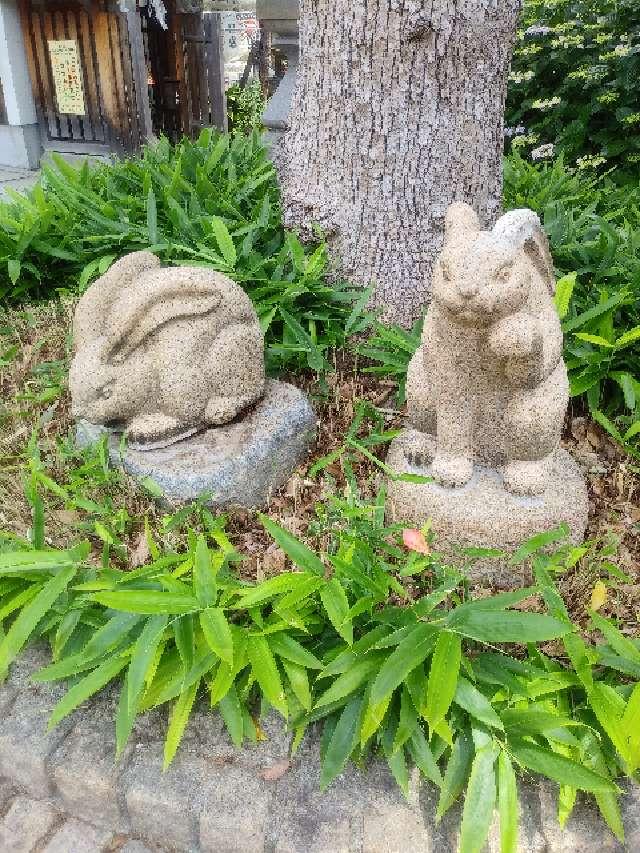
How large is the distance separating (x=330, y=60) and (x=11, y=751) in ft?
9.26

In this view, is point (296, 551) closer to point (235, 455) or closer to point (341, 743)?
point (341, 743)

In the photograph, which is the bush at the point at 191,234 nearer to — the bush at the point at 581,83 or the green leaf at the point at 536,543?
the green leaf at the point at 536,543

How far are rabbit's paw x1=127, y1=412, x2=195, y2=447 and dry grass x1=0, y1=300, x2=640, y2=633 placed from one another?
0.50 ft

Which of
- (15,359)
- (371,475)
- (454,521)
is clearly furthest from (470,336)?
(15,359)

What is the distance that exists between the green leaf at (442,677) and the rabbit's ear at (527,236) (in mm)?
1037

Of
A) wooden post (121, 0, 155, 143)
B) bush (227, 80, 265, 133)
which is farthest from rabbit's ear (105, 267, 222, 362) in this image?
bush (227, 80, 265, 133)

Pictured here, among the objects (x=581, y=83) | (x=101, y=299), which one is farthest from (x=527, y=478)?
(x=581, y=83)

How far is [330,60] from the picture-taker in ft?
9.93

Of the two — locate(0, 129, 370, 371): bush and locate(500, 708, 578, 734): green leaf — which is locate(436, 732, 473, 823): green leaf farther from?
locate(0, 129, 370, 371): bush

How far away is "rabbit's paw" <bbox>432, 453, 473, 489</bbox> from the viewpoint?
2.24 m

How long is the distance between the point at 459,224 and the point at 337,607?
3.59ft

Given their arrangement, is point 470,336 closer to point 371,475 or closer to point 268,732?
point 371,475

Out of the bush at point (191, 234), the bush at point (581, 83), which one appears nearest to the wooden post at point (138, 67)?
the bush at point (191, 234)

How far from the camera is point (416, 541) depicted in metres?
2.12
